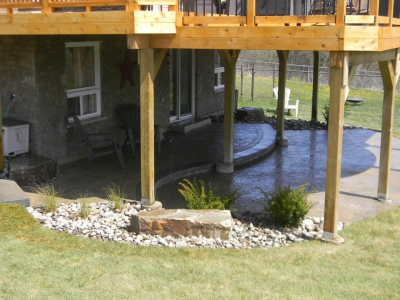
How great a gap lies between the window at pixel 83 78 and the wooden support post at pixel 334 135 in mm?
5552

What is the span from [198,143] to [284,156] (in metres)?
1.98

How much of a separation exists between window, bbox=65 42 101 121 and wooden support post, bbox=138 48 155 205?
3228mm

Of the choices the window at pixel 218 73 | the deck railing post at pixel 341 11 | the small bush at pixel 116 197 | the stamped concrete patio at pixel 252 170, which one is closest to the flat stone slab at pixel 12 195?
the stamped concrete patio at pixel 252 170

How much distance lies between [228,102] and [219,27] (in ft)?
9.87

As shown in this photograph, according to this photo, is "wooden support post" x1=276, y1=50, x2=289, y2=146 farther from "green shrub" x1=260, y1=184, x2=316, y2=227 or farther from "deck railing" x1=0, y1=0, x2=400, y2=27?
"green shrub" x1=260, y1=184, x2=316, y2=227

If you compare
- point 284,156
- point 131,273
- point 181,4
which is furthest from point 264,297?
point 284,156

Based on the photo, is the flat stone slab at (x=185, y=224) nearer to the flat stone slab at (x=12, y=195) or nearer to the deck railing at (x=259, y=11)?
the flat stone slab at (x=12, y=195)

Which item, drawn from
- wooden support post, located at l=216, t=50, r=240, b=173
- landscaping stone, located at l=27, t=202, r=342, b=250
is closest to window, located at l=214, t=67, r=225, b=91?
wooden support post, located at l=216, t=50, r=240, b=173

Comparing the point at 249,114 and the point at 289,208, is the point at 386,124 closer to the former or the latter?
the point at 289,208

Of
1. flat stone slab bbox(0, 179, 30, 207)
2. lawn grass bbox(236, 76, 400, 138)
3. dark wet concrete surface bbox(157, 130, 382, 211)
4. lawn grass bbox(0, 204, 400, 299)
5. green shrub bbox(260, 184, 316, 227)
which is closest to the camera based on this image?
lawn grass bbox(0, 204, 400, 299)

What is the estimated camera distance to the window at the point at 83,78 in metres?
10.7

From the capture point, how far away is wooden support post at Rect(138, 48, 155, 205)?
7742mm

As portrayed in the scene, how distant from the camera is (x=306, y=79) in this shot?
97.6 ft

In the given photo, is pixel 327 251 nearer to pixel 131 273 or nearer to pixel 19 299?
pixel 131 273
